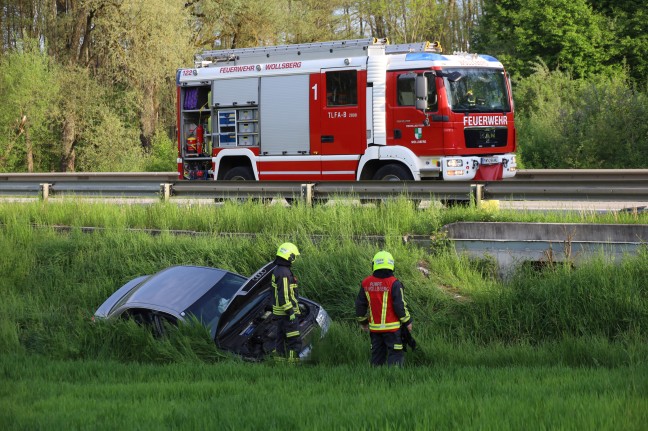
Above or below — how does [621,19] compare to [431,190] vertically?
above

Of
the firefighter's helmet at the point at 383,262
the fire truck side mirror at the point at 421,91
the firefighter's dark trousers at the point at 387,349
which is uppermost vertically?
the fire truck side mirror at the point at 421,91

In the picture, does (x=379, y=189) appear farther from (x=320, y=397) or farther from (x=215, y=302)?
(x=320, y=397)

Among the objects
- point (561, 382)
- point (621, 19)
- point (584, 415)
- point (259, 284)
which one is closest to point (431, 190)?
point (259, 284)

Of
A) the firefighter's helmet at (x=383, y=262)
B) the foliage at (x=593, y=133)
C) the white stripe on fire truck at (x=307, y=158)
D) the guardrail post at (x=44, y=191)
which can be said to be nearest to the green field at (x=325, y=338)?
the guardrail post at (x=44, y=191)

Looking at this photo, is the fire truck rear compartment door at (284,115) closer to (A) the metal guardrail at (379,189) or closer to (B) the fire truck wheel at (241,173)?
(B) the fire truck wheel at (241,173)

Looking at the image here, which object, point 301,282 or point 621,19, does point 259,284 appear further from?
point 621,19

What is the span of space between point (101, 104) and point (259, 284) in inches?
1357

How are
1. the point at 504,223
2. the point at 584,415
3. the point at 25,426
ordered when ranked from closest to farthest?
1. the point at 584,415
2. the point at 25,426
3. the point at 504,223

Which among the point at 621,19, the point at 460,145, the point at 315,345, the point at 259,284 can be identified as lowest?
the point at 315,345

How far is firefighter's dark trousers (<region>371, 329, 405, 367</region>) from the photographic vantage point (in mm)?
9383

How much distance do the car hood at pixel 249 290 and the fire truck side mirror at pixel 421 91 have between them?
8147 millimetres

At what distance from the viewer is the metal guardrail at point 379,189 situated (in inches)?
544

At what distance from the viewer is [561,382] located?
7738 mm

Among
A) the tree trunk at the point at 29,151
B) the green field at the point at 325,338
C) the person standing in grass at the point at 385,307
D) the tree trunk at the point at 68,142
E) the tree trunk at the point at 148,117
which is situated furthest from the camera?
the tree trunk at the point at 68,142
